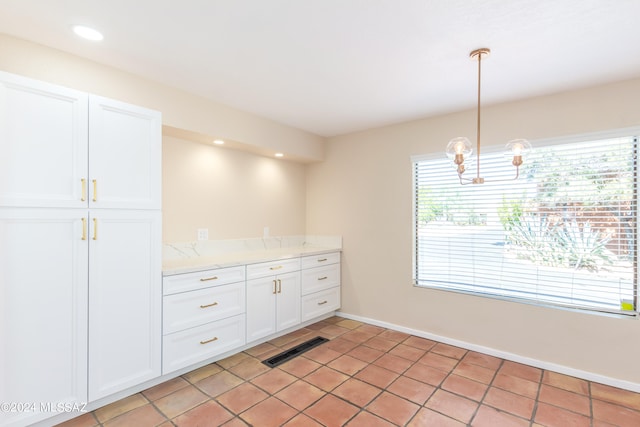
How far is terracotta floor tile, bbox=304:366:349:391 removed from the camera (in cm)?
242

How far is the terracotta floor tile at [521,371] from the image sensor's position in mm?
2562

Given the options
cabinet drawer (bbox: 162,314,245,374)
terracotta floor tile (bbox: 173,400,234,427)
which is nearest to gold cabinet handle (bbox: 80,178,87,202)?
Answer: cabinet drawer (bbox: 162,314,245,374)

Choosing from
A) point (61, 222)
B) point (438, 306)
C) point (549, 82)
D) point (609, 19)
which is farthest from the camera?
point (438, 306)

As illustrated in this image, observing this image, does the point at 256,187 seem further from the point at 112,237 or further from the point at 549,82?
the point at 549,82

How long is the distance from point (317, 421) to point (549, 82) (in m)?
3.07

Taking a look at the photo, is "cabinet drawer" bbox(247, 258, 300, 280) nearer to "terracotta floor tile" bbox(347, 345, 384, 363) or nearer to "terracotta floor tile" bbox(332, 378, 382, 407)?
"terracotta floor tile" bbox(347, 345, 384, 363)

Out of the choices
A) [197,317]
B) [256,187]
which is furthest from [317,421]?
[256,187]

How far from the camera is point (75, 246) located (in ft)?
6.38

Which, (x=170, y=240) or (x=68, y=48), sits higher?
(x=68, y=48)

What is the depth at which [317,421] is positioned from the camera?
1.99 meters

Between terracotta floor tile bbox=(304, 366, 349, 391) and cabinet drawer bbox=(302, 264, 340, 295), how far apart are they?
41.6 inches

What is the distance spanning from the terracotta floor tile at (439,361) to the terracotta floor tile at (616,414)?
37.7 inches

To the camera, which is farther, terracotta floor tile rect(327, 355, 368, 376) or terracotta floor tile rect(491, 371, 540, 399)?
terracotta floor tile rect(327, 355, 368, 376)

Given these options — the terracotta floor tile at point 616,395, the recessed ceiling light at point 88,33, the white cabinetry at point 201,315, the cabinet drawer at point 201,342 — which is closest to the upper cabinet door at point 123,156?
the recessed ceiling light at point 88,33
